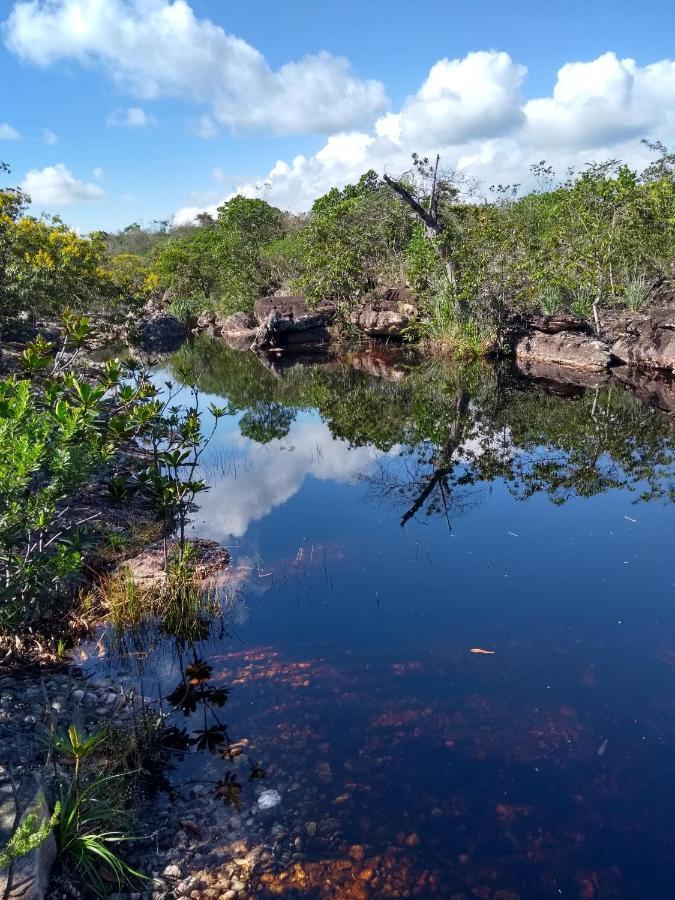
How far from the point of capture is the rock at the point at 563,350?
63.4ft

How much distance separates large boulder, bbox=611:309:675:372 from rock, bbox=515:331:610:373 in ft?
2.85

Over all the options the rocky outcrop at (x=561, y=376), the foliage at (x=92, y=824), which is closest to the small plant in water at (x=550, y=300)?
the rocky outcrop at (x=561, y=376)

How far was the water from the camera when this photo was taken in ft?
13.1

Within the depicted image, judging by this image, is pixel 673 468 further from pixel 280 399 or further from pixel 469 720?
pixel 280 399

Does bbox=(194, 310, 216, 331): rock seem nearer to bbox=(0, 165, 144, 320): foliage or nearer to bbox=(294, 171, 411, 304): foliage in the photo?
bbox=(294, 171, 411, 304): foliage

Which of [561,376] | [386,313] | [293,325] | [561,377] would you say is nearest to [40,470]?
[561,377]

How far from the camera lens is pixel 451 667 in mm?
5879

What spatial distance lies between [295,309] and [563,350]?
14989mm

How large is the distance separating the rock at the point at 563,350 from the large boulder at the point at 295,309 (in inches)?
465

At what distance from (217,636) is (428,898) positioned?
11.8ft

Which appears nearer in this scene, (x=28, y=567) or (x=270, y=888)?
(x=270, y=888)

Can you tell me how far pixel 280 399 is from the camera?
61.4ft

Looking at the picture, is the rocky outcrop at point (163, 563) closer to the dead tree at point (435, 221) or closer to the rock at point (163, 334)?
the dead tree at point (435, 221)

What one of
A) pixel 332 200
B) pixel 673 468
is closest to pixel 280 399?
pixel 673 468
